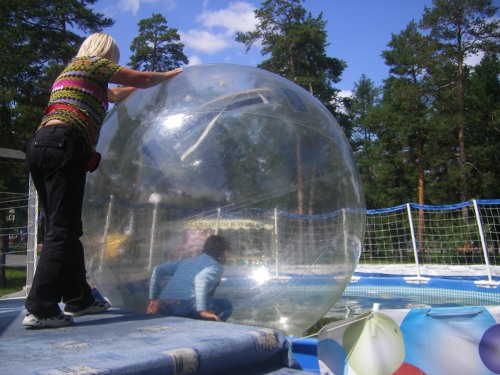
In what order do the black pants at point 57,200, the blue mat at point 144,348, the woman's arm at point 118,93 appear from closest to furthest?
1. the blue mat at point 144,348
2. the black pants at point 57,200
3. the woman's arm at point 118,93

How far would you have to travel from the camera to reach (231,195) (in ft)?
7.94

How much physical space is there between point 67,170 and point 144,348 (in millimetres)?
941

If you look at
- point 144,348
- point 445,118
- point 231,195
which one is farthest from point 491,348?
point 445,118

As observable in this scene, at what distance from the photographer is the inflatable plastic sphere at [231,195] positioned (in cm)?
242

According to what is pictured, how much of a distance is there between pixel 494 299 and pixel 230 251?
5417 mm

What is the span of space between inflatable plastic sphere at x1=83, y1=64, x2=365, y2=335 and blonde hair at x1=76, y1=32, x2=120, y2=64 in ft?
1.08

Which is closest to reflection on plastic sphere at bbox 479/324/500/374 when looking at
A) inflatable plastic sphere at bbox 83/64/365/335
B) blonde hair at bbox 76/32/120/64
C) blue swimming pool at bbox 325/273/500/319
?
inflatable plastic sphere at bbox 83/64/365/335

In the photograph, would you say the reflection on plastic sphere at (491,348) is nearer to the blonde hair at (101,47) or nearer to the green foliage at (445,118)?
the blonde hair at (101,47)

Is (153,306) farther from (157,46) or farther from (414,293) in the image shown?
(157,46)

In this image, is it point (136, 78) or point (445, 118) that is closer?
point (136, 78)

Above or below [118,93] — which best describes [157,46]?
above

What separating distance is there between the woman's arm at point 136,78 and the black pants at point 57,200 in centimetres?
40

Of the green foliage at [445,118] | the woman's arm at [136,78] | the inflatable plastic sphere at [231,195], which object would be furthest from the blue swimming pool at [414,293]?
the green foliage at [445,118]

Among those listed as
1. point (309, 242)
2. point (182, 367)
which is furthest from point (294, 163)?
point (182, 367)
